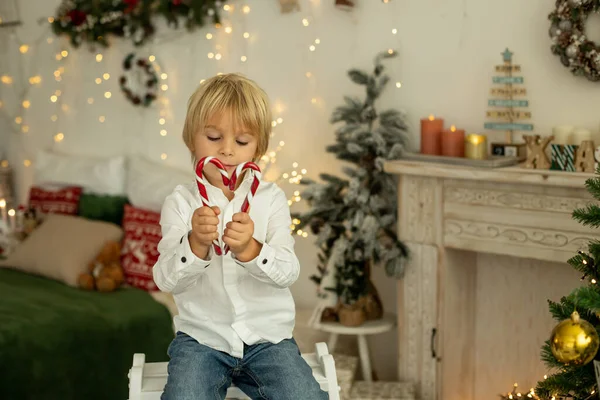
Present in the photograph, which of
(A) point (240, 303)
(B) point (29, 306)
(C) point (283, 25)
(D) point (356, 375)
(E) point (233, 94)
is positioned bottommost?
(D) point (356, 375)

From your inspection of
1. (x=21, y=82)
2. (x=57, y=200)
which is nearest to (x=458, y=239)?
(x=57, y=200)

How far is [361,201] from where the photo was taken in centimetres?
294

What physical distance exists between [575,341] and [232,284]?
790 mm

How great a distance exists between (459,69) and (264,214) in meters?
1.26

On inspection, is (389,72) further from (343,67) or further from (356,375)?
(356,375)

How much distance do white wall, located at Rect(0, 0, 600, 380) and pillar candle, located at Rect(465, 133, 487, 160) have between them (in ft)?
0.54

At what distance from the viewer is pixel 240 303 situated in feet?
6.52

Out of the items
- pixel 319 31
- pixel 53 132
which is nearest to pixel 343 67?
pixel 319 31

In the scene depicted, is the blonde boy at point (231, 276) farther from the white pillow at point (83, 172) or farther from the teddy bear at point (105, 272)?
the white pillow at point (83, 172)

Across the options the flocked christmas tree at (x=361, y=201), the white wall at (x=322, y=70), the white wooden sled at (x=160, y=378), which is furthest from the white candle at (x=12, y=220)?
the white wooden sled at (x=160, y=378)

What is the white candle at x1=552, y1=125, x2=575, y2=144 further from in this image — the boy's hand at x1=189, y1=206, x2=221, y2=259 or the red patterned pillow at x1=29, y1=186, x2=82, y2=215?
the red patterned pillow at x1=29, y1=186, x2=82, y2=215

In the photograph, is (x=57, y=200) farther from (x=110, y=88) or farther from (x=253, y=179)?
(x=253, y=179)

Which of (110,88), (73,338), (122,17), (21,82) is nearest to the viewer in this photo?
(73,338)

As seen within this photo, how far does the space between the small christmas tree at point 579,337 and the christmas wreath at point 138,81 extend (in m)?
2.47
